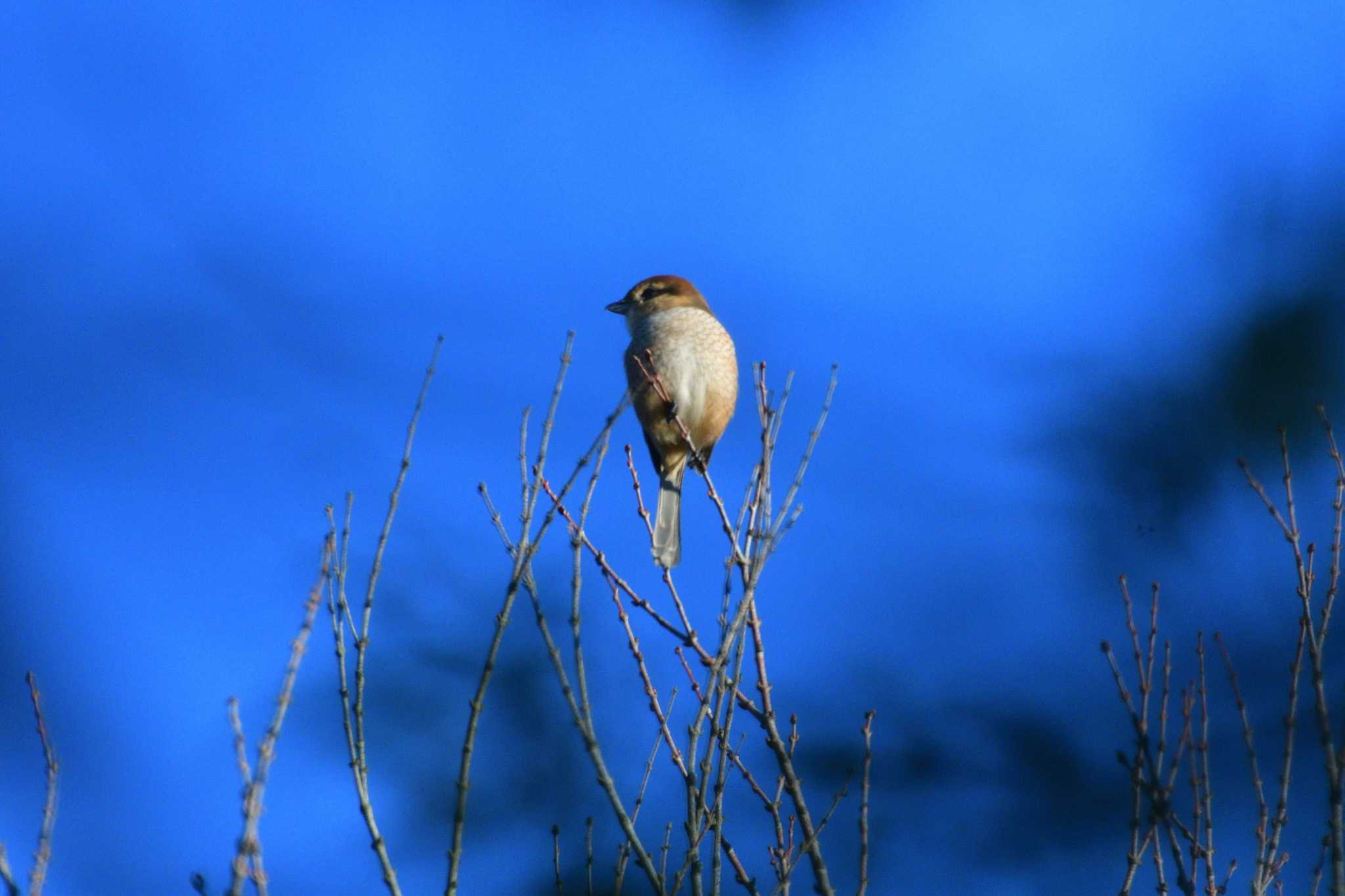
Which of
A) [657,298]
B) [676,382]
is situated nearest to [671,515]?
[676,382]

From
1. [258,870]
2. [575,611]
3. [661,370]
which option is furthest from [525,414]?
[661,370]

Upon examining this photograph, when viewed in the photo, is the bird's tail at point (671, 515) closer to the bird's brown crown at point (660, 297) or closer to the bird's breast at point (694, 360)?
the bird's breast at point (694, 360)

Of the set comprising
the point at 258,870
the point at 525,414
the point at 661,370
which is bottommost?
the point at 258,870

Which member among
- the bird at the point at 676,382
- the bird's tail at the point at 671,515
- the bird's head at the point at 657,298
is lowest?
the bird's tail at the point at 671,515

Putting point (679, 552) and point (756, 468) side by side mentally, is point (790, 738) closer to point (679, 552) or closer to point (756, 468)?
point (756, 468)

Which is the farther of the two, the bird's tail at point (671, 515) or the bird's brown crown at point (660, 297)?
the bird's brown crown at point (660, 297)

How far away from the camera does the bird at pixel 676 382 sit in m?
5.32

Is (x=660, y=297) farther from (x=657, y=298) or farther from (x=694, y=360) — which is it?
(x=694, y=360)

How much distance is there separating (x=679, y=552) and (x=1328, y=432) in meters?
2.52

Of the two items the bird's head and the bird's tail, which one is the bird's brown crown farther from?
the bird's tail

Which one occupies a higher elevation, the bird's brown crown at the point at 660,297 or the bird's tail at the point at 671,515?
the bird's brown crown at the point at 660,297

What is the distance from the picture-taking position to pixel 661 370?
5.32m

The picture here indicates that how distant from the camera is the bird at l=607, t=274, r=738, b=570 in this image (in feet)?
17.5

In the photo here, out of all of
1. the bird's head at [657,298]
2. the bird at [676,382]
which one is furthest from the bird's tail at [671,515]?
the bird's head at [657,298]
